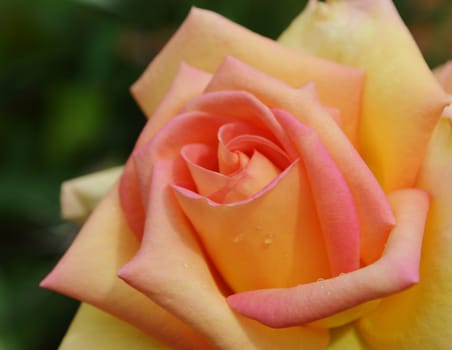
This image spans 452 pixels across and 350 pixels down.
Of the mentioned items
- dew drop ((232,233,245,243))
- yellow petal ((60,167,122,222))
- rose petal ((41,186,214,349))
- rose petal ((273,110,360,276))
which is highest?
rose petal ((273,110,360,276))

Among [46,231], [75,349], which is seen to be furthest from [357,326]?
[46,231]

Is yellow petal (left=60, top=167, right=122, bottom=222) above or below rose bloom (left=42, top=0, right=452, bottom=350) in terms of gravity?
below

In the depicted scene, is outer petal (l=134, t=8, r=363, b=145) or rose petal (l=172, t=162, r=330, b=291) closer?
rose petal (l=172, t=162, r=330, b=291)

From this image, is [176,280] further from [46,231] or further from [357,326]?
[46,231]

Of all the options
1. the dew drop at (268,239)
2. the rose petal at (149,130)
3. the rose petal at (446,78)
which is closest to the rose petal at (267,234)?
the dew drop at (268,239)

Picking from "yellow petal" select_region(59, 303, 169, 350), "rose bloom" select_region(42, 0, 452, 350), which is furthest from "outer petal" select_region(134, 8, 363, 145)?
"yellow petal" select_region(59, 303, 169, 350)

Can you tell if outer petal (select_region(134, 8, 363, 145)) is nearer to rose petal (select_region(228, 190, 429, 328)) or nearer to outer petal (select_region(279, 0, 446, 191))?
outer petal (select_region(279, 0, 446, 191))

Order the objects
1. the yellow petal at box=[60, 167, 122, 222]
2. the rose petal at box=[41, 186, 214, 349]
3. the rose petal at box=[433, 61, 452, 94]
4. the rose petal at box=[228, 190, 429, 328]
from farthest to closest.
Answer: the yellow petal at box=[60, 167, 122, 222] < the rose petal at box=[433, 61, 452, 94] < the rose petal at box=[41, 186, 214, 349] < the rose petal at box=[228, 190, 429, 328]
